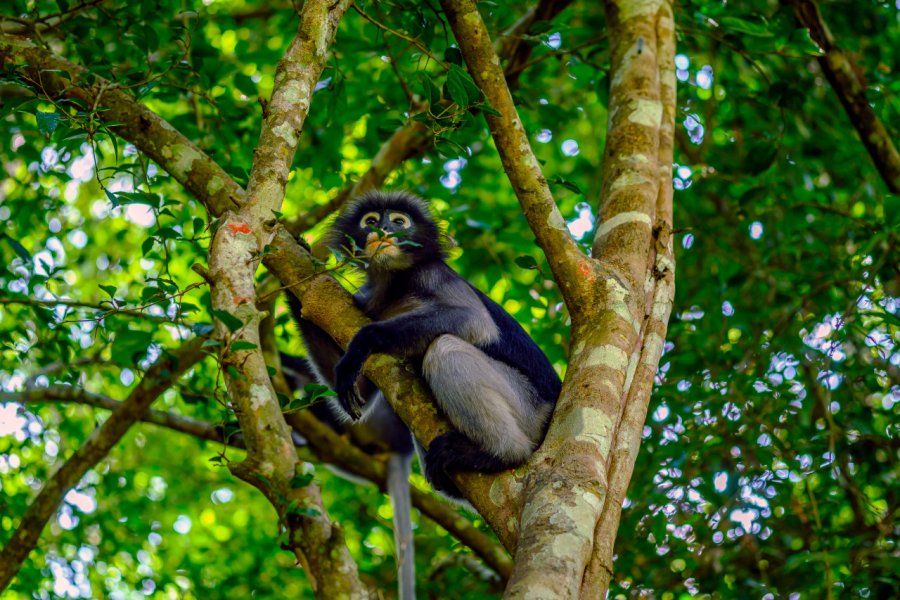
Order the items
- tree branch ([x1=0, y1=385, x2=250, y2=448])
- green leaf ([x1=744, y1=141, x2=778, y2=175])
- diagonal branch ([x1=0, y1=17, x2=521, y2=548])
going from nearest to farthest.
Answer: diagonal branch ([x1=0, y1=17, x2=521, y2=548]) < tree branch ([x1=0, y1=385, x2=250, y2=448]) < green leaf ([x1=744, y1=141, x2=778, y2=175])

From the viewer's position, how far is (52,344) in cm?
Answer: 458

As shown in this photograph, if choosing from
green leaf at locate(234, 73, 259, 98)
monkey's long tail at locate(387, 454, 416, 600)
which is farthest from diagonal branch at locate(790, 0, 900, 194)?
monkey's long tail at locate(387, 454, 416, 600)

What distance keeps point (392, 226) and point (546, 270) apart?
3.41ft

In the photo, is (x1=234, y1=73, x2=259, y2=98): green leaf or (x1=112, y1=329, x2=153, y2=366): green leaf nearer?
(x1=112, y1=329, x2=153, y2=366): green leaf

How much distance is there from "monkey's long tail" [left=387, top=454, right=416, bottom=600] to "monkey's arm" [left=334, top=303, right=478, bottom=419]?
1.17 metres

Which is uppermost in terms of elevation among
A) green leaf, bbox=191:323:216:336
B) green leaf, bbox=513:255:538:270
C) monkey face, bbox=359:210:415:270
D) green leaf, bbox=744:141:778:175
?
green leaf, bbox=744:141:778:175

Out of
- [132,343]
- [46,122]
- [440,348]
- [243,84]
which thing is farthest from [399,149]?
[46,122]

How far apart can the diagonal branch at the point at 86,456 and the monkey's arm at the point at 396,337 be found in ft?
4.04

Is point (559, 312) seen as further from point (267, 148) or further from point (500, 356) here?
point (267, 148)

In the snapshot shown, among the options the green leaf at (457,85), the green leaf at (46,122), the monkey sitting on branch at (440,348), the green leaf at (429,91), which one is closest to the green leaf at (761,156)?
the monkey sitting on branch at (440,348)

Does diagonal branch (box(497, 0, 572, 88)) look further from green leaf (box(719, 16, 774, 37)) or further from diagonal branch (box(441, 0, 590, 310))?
diagonal branch (box(441, 0, 590, 310))

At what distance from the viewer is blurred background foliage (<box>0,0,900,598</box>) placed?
4.09m

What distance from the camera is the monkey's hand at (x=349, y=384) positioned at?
343 cm

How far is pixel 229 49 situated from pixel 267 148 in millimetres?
5787
